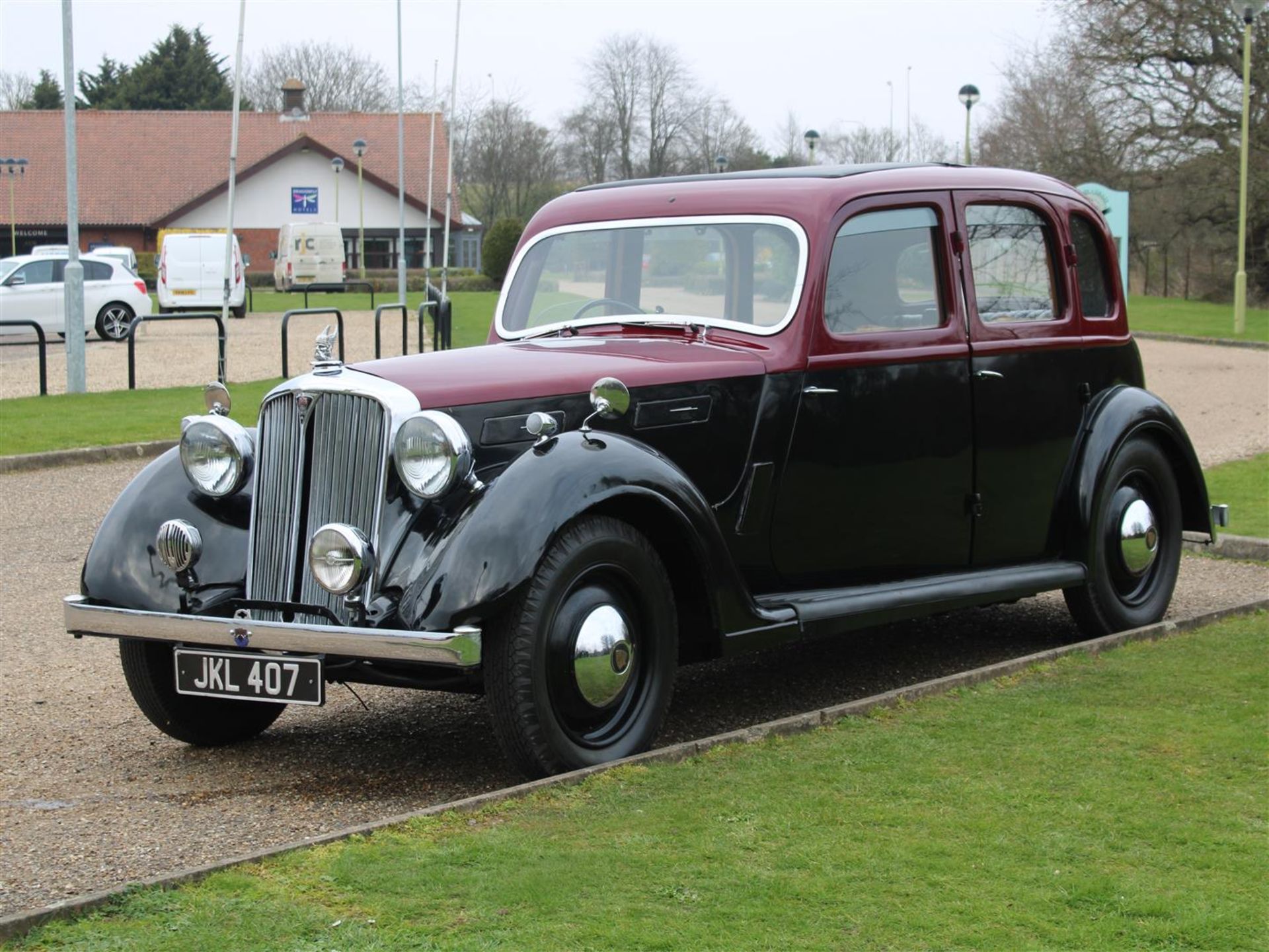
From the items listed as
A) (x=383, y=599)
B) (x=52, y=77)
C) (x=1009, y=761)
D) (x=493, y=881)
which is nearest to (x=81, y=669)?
(x=383, y=599)

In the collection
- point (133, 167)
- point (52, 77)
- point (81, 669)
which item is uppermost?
point (52, 77)

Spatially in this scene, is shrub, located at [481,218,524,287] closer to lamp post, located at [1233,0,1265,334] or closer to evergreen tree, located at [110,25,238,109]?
lamp post, located at [1233,0,1265,334]

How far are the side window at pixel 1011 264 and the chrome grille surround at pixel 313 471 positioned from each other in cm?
277

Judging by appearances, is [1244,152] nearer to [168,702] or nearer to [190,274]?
[190,274]

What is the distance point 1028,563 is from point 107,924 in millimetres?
4420

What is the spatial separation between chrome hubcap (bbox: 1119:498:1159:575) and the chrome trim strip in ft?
7.07

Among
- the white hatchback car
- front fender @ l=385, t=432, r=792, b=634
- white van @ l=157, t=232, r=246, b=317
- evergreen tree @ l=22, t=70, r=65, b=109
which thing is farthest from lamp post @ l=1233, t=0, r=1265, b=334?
evergreen tree @ l=22, t=70, r=65, b=109

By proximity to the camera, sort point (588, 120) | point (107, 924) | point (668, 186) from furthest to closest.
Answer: point (588, 120), point (668, 186), point (107, 924)

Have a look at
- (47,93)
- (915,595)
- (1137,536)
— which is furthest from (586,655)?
(47,93)

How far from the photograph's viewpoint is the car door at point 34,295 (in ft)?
93.5

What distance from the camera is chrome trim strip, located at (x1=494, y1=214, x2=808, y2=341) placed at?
238 inches

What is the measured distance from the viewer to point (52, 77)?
80.0 m

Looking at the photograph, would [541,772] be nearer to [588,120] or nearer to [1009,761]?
[1009,761]

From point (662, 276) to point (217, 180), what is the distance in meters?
61.0
